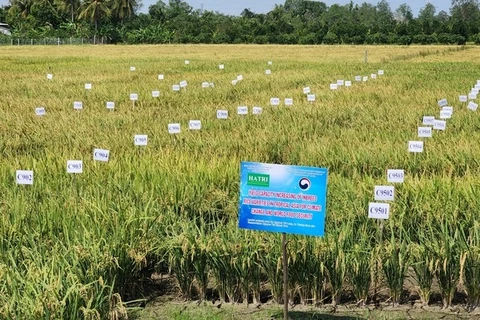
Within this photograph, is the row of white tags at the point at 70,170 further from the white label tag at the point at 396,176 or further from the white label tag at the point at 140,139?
the white label tag at the point at 396,176

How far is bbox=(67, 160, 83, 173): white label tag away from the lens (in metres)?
5.12

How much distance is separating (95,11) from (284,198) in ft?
229

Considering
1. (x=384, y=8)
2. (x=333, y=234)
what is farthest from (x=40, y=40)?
(x=384, y=8)

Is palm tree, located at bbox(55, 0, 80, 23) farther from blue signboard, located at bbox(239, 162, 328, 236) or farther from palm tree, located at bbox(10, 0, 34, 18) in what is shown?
blue signboard, located at bbox(239, 162, 328, 236)

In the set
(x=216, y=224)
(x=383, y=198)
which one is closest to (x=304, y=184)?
(x=383, y=198)

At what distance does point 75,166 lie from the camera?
16.9 ft

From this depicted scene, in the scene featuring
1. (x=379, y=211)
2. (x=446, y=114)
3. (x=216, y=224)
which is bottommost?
(x=216, y=224)

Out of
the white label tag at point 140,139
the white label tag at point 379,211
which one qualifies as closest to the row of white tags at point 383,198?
the white label tag at point 379,211

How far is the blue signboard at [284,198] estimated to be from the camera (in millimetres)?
3188

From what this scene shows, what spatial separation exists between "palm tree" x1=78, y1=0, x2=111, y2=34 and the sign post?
224ft

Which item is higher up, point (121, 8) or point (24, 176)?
point (121, 8)

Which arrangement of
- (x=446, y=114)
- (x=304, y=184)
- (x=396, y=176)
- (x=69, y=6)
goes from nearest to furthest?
(x=304, y=184)
(x=396, y=176)
(x=446, y=114)
(x=69, y=6)

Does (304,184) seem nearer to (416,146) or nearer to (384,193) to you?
(384,193)

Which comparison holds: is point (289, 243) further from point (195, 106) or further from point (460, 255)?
point (195, 106)
